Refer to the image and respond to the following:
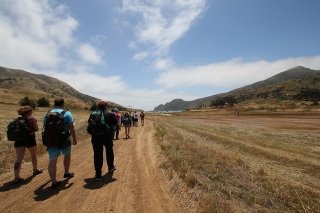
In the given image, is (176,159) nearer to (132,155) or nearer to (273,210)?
(132,155)

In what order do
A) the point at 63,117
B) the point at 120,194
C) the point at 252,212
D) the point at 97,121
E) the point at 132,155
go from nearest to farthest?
the point at 252,212 < the point at 120,194 < the point at 63,117 < the point at 97,121 < the point at 132,155

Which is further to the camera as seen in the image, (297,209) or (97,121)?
(97,121)

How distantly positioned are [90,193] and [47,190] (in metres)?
1.23

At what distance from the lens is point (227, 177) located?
9695 mm

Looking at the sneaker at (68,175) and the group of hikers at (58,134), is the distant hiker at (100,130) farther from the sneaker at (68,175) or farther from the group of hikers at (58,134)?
the sneaker at (68,175)

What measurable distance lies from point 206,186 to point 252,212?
5.94 feet

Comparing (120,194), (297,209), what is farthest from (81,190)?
(297,209)

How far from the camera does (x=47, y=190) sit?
8.12 m

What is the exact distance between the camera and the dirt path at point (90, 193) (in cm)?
689

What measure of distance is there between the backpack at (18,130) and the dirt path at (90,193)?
4.33 feet

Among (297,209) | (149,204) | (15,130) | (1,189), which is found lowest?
(297,209)

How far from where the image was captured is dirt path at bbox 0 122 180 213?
22.6 ft

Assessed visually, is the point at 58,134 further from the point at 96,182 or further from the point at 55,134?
the point at 96,182

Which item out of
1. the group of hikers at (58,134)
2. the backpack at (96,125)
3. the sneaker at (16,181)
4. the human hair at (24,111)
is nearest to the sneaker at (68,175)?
the group of hikers at (58,134)
